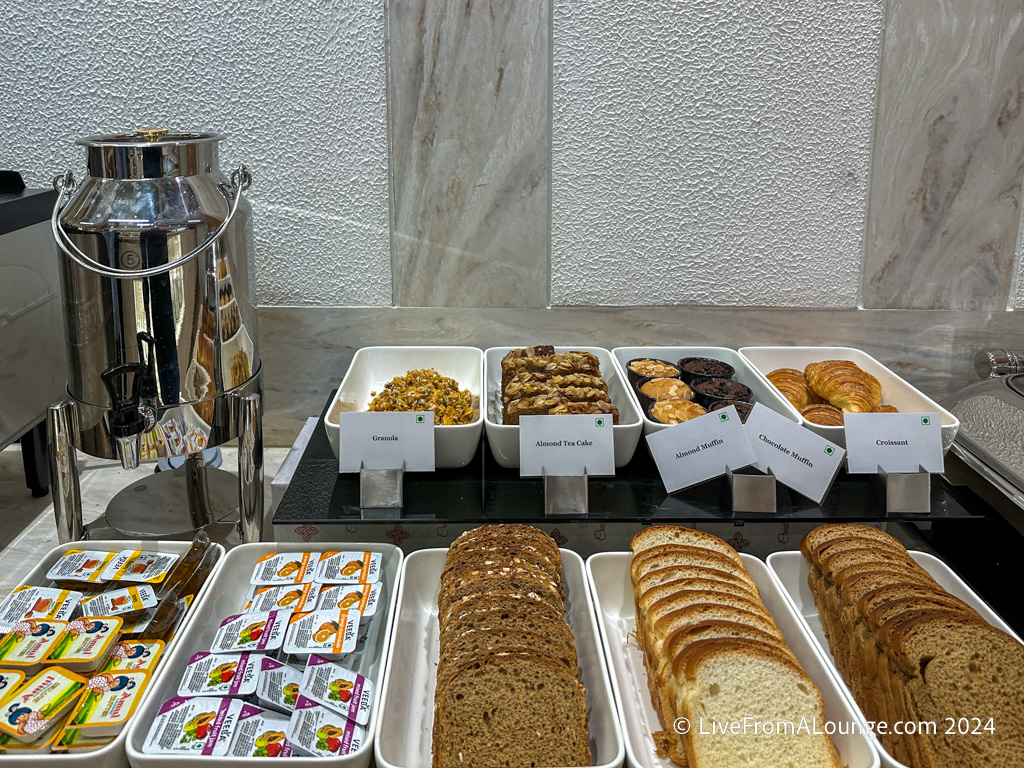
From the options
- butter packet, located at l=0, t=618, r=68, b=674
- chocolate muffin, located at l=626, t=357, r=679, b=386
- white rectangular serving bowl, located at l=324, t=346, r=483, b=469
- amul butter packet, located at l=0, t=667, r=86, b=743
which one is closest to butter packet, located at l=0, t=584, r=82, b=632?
butter packet, located at l=0, t=618, r=68, b=674

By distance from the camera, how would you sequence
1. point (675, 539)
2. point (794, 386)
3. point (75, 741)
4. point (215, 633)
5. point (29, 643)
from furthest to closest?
point (794, 386)
point (675, 539)
point (215, 633)
point (29, 643)
point (75, 741)

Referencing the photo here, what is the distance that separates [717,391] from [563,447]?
1.25 feet

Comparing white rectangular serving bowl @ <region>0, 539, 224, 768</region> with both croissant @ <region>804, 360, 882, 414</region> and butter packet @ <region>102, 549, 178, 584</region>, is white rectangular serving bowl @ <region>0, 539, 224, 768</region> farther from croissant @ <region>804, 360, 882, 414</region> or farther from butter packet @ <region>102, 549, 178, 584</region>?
croissant @ <region>804, 360, 882, 414</region>

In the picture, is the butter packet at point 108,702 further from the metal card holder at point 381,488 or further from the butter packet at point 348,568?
the metal card holder at point 381,488

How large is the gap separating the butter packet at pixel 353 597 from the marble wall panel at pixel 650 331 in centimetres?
72

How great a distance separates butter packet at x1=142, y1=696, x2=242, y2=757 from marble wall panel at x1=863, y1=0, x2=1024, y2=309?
1.45m

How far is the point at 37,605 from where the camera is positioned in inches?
42.6

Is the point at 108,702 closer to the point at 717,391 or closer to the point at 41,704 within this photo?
the point at 41,704

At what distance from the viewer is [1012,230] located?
167 cm

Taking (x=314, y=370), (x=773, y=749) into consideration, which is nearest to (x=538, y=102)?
(x=314, y=370)

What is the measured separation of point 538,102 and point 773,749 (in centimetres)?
121

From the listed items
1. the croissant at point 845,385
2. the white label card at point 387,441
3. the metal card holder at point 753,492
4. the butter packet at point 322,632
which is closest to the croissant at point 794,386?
the croissant at point 845,385

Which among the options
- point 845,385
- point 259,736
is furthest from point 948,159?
point 259,736

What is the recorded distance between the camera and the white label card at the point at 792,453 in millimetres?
1307
